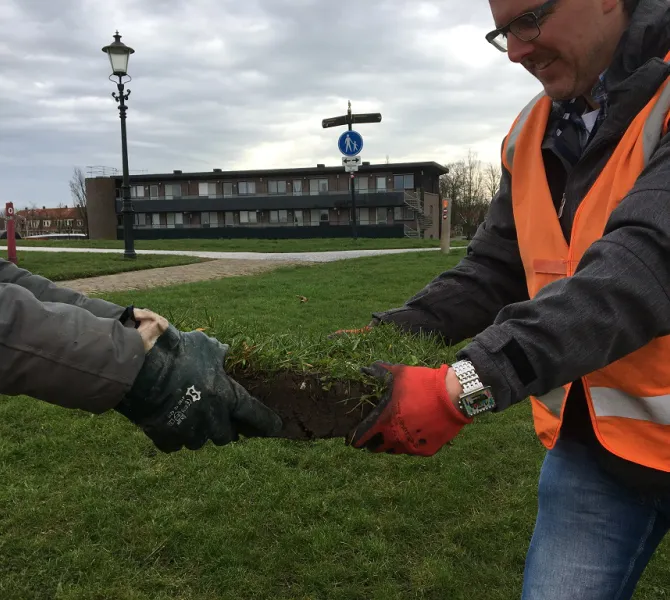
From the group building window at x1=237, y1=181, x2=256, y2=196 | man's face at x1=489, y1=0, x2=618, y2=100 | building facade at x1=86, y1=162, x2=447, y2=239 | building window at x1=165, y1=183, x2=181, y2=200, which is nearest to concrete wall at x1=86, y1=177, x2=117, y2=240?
building facade at x1=86, y1=162, x2=447, y2=239

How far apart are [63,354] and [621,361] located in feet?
4.68

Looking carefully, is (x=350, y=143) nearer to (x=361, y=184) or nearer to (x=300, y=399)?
(x=300, y=399)

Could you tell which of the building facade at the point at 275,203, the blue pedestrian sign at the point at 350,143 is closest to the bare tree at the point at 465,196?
the building facade at the point at 275,203

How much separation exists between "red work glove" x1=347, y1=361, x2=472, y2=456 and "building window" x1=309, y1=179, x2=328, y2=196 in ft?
175

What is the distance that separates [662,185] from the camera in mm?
1451

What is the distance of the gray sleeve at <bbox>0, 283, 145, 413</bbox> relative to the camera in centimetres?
152

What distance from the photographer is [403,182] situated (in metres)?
52.5

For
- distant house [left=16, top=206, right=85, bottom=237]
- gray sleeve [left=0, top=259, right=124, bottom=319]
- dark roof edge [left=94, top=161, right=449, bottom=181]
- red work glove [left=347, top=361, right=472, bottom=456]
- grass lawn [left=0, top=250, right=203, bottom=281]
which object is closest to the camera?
red work glove [left=347, top=361, right=472, bottom=456]

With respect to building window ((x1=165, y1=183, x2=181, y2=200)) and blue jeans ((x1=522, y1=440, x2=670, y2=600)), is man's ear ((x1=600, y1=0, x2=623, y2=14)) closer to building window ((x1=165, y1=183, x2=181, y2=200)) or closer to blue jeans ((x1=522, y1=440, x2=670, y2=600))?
blue jeans ((x1=522, y1=440, x2=670, y2=600))

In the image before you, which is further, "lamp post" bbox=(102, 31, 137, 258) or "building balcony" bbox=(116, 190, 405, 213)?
"building balcony" bbox=(116, 190, 405, 213)

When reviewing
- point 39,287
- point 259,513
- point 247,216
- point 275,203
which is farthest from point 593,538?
point 247,216

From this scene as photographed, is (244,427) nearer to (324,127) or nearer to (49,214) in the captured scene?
(324,127)

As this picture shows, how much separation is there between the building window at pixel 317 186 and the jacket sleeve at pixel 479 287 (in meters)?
52.6

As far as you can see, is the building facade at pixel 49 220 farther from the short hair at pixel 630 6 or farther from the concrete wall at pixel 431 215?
the short hair at pixel 630 6
